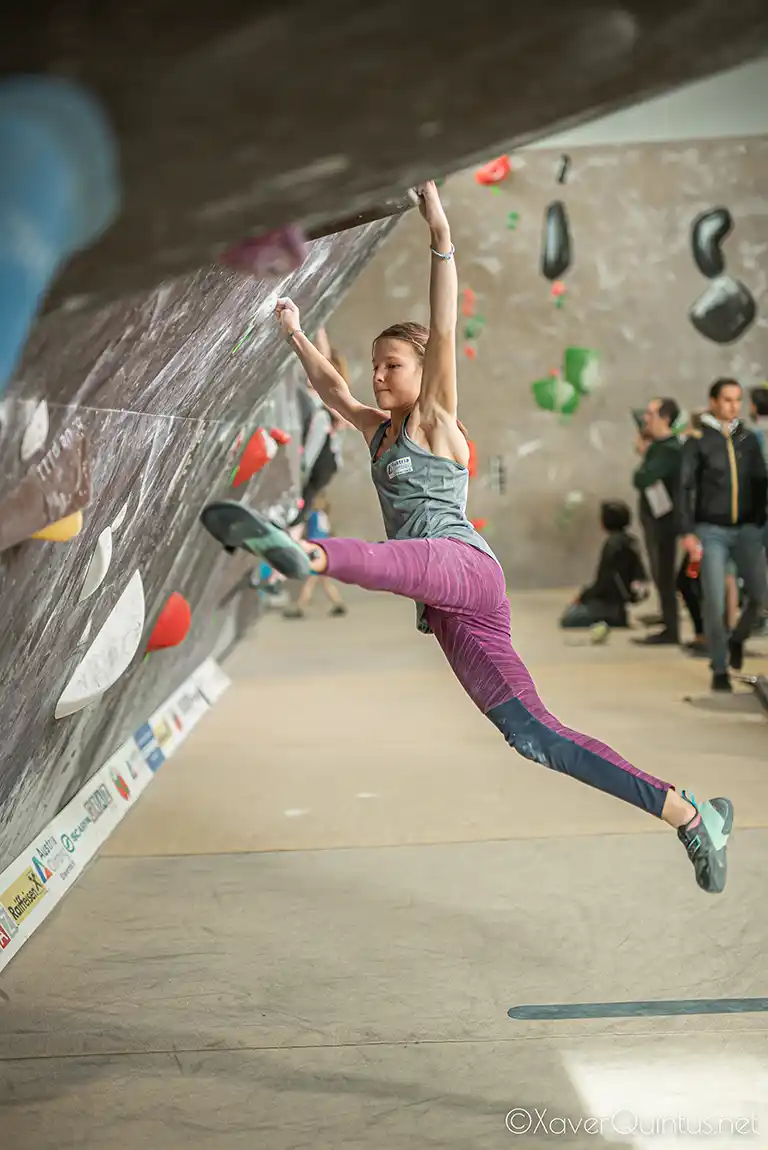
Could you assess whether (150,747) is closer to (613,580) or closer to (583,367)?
(613,580)

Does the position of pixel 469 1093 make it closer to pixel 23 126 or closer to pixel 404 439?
pixel 404 439

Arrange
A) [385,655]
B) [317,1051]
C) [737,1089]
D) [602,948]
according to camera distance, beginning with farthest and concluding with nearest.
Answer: [385,655] < [602,948] < [317,1051] < [737,1089]

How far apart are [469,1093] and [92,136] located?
1.80 meters

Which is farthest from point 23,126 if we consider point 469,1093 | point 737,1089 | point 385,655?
point 385,655

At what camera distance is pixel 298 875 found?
11.6 feet

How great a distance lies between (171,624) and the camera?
4086 millimetres

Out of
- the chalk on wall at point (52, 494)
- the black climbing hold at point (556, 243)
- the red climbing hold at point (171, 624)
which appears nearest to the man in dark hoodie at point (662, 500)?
the black climbing hold at point (556, 243)

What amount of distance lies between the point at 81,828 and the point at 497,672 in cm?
171

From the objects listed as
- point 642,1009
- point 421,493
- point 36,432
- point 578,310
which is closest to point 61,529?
point 36,432

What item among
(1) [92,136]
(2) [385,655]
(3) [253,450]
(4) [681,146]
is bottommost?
(2) [385,655]

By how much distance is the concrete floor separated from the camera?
2199 millimetres

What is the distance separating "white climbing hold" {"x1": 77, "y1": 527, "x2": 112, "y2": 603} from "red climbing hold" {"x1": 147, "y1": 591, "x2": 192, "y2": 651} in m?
1.32

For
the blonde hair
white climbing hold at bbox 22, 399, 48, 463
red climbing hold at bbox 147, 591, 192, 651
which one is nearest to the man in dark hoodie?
red climbing hold at bbox 147, 591, 192, 651

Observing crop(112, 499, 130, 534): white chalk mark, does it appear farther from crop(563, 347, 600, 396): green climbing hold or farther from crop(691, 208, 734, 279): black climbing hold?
crop(691, 208, 734, 279): black climbing hold
